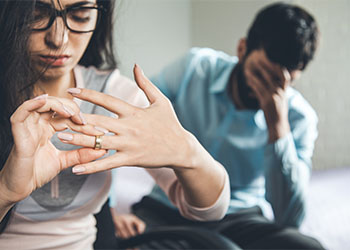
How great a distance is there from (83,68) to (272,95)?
57 centimetres

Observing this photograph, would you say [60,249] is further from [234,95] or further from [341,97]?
[341,97]

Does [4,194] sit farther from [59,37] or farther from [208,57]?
[208,57]

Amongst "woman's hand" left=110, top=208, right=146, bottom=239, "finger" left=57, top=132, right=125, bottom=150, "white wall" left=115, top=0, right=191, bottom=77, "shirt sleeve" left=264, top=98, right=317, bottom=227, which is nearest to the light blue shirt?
"shirt sleeve" left=264, top=98, right=317, bottom=227

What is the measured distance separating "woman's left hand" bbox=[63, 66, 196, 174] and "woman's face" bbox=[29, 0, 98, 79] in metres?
0.15

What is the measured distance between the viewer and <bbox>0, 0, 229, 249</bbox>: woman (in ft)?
1.56

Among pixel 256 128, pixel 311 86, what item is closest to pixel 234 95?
pixel 256 128

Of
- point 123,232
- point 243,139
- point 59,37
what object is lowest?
point 123,232

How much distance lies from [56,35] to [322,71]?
119 centimetres

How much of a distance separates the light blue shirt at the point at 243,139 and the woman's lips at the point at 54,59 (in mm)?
679

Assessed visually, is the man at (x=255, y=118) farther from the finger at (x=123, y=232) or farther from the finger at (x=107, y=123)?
the finger at (x=107, y=123)

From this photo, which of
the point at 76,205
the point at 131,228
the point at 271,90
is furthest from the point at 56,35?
the point at 271,90

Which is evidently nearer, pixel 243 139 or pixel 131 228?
pixel 131 228

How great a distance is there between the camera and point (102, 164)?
0.47 metres

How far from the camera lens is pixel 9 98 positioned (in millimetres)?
584
